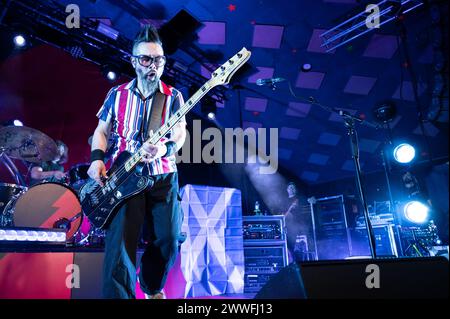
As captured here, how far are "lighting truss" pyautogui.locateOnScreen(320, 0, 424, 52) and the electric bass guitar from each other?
12.4 ft

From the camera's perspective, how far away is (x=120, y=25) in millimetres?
6004

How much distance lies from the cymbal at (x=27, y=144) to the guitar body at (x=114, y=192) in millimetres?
2425

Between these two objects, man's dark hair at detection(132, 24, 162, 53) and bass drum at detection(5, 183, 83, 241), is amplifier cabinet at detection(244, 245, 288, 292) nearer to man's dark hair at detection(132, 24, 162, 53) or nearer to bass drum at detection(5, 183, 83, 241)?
bass drum at detection(5, 183, 83, 241)

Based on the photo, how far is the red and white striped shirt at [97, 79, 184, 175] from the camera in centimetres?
215

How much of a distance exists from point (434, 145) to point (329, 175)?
8.71 ft

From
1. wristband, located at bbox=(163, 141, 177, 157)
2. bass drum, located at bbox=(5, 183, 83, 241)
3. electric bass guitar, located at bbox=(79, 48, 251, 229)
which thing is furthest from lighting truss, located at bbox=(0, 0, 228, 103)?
wristband, located at bbox=(163, 141, 177, 157)

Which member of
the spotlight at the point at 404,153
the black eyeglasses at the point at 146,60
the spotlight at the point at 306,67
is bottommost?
the black eyeglasses at the point at 146,60

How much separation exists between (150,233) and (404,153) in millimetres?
3727

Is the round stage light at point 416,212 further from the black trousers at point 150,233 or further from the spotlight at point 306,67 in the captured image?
the black trousers at point 150,233

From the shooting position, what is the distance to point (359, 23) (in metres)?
5.13

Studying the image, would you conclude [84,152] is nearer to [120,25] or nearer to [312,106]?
Result: [120,25]

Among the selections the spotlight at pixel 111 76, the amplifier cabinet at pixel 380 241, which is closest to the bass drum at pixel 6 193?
the spotlight at pixel 111 76

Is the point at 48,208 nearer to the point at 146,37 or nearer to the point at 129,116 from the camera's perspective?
Result: the point at 129,116

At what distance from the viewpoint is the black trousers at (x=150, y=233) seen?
1820 millimetres
